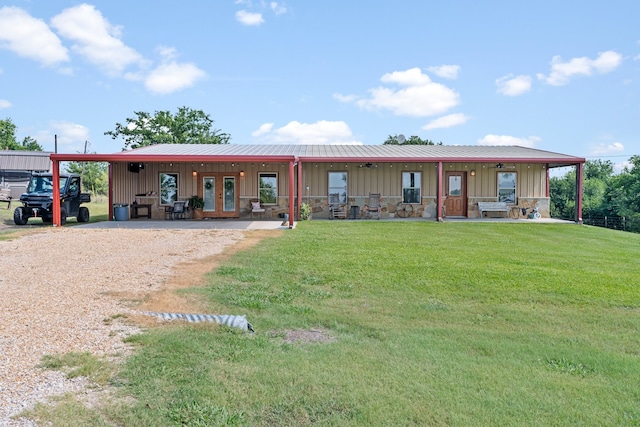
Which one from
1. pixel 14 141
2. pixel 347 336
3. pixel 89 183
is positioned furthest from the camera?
pixel 14 141

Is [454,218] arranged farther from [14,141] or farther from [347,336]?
[14,141]

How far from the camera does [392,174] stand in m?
17.0

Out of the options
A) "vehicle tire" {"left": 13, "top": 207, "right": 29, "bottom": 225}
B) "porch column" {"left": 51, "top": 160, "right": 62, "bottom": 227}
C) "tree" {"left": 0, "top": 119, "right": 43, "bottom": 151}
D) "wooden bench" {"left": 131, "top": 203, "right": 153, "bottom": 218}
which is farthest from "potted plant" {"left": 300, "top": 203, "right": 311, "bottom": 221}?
"tree" {"left": 0, "top": 119, "right": 43, "bottom": 151}

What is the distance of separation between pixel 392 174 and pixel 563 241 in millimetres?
7416

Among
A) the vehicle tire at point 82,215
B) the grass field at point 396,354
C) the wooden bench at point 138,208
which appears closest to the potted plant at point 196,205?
the wooden bench at point 138,208

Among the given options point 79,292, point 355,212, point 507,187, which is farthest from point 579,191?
point 79,292

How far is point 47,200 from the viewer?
1437 centimetres

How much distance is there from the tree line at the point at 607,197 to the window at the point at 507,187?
759 centimetres

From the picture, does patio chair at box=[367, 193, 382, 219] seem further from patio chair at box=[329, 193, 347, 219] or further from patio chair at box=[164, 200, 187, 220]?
patio chair at box=[164, 200, 187, 220]

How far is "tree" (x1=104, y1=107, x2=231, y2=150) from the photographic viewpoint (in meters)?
33.7

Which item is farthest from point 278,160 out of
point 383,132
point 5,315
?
point 383,132

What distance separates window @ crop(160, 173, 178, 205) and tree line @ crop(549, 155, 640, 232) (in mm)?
20792

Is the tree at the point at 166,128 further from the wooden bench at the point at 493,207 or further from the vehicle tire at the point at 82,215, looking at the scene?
the wooden bench at the point at 493,207

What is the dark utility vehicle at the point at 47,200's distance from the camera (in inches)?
553
